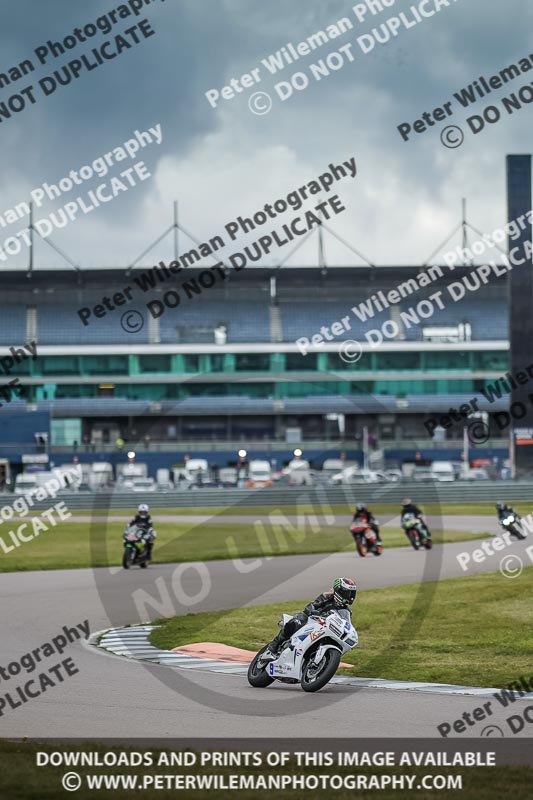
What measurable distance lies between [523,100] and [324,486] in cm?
2536

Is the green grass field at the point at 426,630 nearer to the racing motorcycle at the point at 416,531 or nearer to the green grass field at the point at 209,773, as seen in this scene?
the green grass field at the point at 209,773

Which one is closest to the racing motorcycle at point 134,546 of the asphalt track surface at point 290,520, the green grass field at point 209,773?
the asphalt track surface at point 290,520

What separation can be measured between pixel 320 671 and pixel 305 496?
47.9 metres

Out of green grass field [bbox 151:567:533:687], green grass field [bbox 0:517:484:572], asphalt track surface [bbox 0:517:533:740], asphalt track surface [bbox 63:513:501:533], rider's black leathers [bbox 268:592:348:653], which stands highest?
rider's black leathers [bbox 268:592:348:653]

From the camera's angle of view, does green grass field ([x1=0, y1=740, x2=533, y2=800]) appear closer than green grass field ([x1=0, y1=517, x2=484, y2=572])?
Yes

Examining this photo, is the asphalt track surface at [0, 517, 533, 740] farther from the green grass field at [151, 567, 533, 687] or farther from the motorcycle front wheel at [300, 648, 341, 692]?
the green grass field at [151, 567, 533, 687]

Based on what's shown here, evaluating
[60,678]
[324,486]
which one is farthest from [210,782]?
[324,486]

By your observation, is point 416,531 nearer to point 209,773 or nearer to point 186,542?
point 186,542

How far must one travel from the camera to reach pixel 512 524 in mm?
35312

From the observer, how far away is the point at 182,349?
98312mm

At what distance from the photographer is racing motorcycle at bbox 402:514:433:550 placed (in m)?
33.0

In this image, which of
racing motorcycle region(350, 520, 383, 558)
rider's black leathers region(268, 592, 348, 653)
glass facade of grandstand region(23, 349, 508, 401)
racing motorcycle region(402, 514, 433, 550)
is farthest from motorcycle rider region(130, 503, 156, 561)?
glass facade of grandstand region(23, 349, 508, 401)

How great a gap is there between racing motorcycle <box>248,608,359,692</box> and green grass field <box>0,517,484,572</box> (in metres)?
17.5

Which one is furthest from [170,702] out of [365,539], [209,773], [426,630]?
[365,539]
